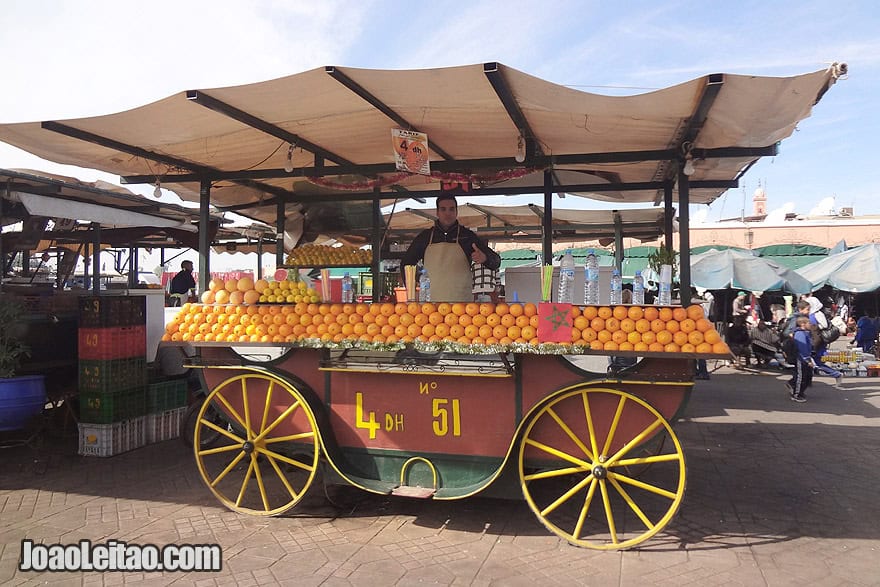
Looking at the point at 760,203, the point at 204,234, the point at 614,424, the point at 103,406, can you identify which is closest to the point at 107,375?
the point at 103,406

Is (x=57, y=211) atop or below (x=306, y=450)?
atop

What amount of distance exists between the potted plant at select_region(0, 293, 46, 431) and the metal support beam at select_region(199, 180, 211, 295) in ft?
6.09

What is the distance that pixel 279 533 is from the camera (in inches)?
148

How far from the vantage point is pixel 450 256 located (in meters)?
5.17

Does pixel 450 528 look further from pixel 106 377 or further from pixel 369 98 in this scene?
pixel 106 377

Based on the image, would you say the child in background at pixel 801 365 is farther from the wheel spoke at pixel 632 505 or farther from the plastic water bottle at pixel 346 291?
the plastic water bottle at pixel 346 291

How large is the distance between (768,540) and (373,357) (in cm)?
283

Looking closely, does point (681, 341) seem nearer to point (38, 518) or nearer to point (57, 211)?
point (38, 518)

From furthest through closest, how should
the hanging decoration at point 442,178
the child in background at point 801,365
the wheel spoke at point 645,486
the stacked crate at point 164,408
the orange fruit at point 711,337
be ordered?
the child in background at point 801,365 → the stacked crate at point 164,408 → the hanging decoration at point 442,178 → the wheel spoke at point 645,486 → the orange fruit at point 711,337

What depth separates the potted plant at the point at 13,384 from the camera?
17.1 ft

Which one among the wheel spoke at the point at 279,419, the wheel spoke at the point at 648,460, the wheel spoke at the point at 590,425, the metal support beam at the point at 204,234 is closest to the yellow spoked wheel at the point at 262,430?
the wheel spoke at the point at 279,419

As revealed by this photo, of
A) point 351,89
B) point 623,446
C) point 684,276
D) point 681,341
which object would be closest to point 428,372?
point 623,446

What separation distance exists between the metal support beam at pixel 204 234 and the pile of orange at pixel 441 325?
87cm

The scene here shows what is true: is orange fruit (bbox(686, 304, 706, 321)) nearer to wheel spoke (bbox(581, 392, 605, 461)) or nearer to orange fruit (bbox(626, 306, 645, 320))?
orange fruit (bbox(626, 306, 645, 320))
